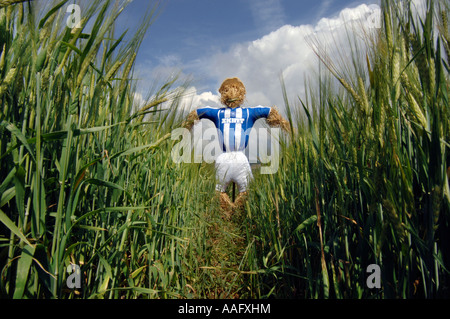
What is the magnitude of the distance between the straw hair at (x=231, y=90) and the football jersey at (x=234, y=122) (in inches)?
8.1

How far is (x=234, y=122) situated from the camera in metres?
3.01

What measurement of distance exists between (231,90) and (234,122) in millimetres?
540

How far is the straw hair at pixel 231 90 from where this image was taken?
10.8 ft

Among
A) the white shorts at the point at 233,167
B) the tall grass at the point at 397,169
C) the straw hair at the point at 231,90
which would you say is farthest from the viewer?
the straw hair at the point at 231,90

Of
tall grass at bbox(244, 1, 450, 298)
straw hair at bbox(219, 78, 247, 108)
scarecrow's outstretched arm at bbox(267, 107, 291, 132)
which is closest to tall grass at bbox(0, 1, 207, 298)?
tall grass at bbox(244, 1, 450, 298)

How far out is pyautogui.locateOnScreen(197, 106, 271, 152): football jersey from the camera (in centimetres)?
299

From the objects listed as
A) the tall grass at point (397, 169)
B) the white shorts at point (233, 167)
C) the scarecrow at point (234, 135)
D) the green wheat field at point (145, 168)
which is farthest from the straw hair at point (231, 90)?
the tall grass at point (397, 169)

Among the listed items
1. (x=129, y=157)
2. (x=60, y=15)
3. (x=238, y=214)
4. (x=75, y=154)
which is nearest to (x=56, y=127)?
(x=75, y=154)

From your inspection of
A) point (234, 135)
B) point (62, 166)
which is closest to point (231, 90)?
point (234, 135)

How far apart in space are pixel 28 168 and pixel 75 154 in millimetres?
131

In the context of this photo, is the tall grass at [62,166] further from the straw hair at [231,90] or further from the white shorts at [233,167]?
the straw hair at [231,90]

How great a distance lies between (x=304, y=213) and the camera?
1.04m

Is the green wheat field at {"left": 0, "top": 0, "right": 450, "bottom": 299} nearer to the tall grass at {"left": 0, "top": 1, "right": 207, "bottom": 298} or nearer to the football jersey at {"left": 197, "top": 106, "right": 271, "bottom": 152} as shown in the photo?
the tall grass at {"left": 0, "top": 1, "right": 207, "bottom": 298}

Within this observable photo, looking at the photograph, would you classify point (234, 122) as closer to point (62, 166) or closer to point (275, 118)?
point (275, 118)
